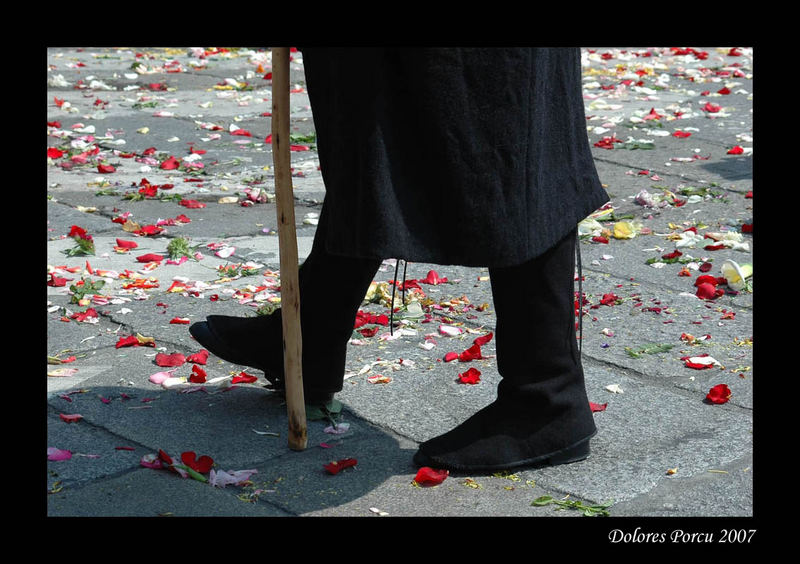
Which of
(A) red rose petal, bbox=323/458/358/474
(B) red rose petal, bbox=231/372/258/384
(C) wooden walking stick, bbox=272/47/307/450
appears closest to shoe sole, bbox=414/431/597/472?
(A) red rose petal, bbox=323/458/358/474

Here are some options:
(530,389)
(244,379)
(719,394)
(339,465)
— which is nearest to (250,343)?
(244,379)

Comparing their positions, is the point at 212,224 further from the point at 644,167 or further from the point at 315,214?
the point at 644,167

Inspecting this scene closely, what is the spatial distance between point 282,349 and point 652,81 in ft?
23.8

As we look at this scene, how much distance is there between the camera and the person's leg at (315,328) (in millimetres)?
2730

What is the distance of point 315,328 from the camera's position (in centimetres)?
279

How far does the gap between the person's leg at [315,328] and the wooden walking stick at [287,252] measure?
0.12 meters

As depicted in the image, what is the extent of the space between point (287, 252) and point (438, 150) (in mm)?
458

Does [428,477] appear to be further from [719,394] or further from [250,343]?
[719,394]

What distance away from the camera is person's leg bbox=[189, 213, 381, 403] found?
8.96 feet

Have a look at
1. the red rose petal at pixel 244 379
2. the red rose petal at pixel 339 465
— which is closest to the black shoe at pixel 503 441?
the red rose petal at pixel 339 465

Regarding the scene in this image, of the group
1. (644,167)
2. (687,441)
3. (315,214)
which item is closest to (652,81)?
(644,167)

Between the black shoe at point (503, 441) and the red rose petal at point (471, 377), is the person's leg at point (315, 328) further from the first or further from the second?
the red rose petal at point (471, 377)

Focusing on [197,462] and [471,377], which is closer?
[197,462]

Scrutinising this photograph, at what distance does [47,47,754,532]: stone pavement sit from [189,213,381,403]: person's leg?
0.14 ft
